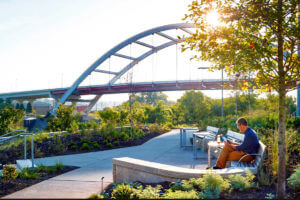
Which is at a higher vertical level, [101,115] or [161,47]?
[161,47]

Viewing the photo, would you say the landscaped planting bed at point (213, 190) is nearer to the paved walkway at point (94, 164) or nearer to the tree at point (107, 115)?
the paved walkway at point (94, 164)

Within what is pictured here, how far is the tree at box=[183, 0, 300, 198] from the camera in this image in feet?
12.5

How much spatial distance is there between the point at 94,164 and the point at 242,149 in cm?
342

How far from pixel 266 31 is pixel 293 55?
52cm

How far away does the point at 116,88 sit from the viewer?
42094mm

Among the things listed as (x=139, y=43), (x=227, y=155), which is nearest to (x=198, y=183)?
(x=227, y=155)

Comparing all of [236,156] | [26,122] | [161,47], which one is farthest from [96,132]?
[26,122]

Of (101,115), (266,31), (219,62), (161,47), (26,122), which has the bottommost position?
(26,122)

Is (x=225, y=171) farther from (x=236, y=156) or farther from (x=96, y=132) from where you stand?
(x=96, y=132)

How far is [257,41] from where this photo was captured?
13.2 ft

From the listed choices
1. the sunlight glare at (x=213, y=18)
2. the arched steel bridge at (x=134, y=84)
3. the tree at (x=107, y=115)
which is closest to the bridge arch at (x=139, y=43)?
the arched steel bridge at (x=134, y=84)

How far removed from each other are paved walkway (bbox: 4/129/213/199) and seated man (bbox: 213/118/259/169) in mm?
1043

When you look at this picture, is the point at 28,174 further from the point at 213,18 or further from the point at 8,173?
the point at 213,18

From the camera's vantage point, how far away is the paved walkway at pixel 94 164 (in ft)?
14.5
